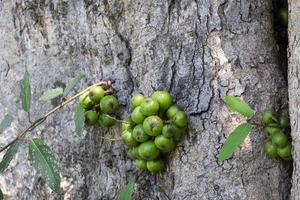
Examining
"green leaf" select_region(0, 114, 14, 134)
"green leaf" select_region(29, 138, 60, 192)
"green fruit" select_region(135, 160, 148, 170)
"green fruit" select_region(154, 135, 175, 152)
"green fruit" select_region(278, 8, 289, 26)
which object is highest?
"green fruit" select_region(278, 8, 289, 26)

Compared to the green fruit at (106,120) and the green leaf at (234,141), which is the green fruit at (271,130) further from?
the green fruit at (106,120)

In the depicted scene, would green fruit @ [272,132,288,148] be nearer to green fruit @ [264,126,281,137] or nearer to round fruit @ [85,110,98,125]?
green fruit @ [264,126,281,137]

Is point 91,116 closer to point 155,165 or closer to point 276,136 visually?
point 155,165

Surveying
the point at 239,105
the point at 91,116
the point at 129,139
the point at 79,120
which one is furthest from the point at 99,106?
the point at 239,105

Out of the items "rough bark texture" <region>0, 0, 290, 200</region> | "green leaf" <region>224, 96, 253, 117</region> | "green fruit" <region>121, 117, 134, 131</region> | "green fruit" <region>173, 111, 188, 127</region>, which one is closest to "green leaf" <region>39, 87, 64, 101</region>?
"rough bark texture" <region>0, 0, 290, 200</region>

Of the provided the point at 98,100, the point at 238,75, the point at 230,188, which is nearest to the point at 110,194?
the point at 98,100

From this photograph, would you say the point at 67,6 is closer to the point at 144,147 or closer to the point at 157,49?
the point at 157,49

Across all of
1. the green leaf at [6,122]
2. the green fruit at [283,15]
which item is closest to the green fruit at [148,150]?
the green leaf at [6,122]

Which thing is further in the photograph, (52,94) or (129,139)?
(52,94)
